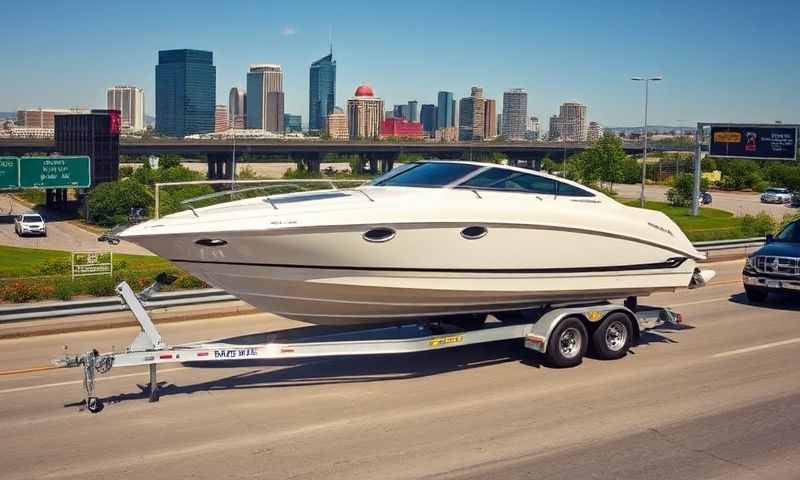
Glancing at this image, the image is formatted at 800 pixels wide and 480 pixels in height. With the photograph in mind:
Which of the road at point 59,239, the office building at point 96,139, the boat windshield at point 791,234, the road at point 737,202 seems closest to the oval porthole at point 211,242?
the boat windshield at point 791,234

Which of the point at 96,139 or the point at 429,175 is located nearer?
the point at 429,175

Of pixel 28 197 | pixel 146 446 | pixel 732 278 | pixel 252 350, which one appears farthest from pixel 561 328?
pixel 28 197

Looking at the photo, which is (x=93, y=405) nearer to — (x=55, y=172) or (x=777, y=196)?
(x=777, y=196)

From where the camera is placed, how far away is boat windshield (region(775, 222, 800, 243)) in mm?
16734

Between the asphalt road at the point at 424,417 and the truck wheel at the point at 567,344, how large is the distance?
0.75ft

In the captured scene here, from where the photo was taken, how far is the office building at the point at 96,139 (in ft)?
248

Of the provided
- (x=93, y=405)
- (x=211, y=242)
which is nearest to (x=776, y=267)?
(x=211, y=242)

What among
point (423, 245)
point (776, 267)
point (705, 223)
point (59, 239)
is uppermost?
point (423, 245)

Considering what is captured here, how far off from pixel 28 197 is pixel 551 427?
88.5 meters

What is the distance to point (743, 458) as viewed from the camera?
8664 millimetres

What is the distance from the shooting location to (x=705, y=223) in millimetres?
40375

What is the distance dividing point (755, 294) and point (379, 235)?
9.80 m

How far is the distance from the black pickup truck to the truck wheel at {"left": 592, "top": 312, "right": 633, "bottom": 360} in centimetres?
488

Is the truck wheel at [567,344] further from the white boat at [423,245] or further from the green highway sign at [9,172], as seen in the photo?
the green highway sign at [9,172]
